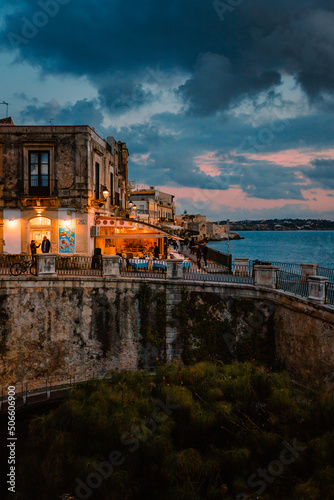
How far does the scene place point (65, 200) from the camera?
64.2ft

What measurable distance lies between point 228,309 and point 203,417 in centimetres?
639

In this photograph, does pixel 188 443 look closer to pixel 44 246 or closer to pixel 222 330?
pixel 222 330

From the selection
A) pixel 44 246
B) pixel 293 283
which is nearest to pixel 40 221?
pixel 44 246

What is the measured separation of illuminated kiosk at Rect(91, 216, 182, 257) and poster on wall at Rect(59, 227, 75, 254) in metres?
1.16

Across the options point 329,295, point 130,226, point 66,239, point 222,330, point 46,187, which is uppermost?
point 46,187

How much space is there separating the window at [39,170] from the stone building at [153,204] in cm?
4005

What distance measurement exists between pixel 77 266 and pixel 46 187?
5.10 metres

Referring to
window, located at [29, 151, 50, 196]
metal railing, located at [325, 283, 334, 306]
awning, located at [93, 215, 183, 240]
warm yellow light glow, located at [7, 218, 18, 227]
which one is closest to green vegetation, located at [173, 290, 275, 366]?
metal railing, located at [325, 283, 334, 306]

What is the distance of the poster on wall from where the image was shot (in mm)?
19641

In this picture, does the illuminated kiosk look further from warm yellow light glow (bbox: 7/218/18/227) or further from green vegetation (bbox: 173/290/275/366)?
green vegetation (bbox: 173/290/275/366)

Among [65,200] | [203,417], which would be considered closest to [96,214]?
[65,200]

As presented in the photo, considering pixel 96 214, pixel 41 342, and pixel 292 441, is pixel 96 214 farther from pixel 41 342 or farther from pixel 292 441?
pixel 292 441

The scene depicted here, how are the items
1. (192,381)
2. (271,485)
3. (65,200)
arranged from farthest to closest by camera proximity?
1. (65,200)
2. (192,381)
3. (271,485)

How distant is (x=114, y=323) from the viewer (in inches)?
608
